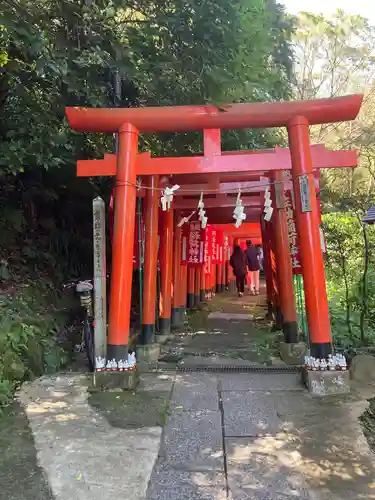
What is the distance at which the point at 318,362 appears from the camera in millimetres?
5406

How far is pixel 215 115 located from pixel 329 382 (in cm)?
377

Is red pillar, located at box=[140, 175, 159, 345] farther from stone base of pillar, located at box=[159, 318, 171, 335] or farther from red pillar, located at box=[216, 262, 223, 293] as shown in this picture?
red pillar, located at box=[216, 262, 223, 293]

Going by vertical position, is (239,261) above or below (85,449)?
above

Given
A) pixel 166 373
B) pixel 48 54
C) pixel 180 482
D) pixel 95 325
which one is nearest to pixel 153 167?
pixel 48 54

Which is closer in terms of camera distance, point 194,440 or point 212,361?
point 194,440

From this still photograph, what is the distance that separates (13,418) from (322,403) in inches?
136

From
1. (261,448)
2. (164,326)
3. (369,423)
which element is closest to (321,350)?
(369,423)

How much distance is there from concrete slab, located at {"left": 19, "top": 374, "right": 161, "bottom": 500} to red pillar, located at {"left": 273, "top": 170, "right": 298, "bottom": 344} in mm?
3846

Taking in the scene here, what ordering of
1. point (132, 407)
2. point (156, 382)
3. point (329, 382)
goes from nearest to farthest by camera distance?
point (132, 407), point (329, 382), point (156, 382)

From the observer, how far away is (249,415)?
4.64m

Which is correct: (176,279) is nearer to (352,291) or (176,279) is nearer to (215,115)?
(352,291)

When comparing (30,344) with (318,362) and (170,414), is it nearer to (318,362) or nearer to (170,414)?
(170,414)

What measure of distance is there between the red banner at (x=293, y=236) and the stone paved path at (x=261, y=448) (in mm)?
2212

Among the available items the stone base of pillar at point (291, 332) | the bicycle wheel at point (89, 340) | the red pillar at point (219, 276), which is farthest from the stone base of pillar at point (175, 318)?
the red pillar at point (219, 276)
